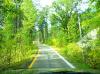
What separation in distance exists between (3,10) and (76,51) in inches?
914

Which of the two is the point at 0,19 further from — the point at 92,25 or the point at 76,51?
the point at 76,51

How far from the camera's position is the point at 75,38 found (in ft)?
191

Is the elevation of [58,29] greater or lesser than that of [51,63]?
greater

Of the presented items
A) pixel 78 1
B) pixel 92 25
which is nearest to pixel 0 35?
pixel 92 25

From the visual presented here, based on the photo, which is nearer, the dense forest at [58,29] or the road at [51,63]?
the dense forest at [58,29]

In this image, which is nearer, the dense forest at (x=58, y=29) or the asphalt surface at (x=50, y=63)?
the dense forest at (x=58, y=29)

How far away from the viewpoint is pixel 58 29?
2968 inches

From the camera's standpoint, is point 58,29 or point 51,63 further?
point 58,29

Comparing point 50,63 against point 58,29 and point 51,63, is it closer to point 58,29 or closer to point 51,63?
point 51,63

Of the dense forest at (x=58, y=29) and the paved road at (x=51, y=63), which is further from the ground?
the dense forest at (x=58, y=29)

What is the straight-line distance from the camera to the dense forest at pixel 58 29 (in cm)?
1944

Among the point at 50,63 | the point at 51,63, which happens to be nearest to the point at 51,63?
the point at 51,63

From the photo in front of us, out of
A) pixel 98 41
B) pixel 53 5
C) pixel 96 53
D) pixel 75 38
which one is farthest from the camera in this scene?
pixel 53 5

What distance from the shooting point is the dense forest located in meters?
19.4
